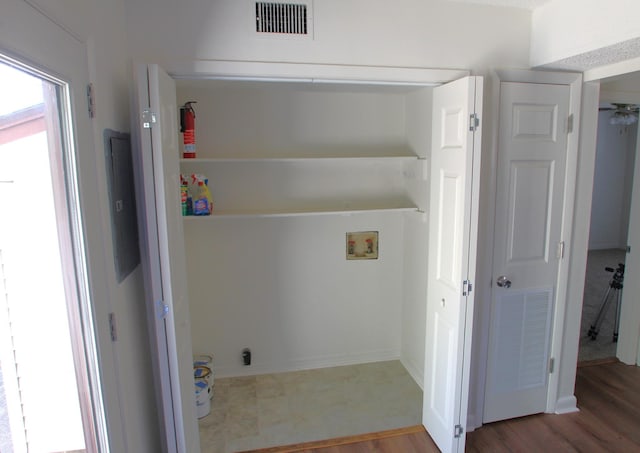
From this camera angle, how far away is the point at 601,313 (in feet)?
12.1

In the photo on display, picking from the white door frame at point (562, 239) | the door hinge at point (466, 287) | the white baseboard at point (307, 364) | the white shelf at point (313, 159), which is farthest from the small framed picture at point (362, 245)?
the door hinge at point (466, 287)

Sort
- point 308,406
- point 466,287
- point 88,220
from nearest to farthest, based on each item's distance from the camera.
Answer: point 88,220 < point 466,287 < point 308,406

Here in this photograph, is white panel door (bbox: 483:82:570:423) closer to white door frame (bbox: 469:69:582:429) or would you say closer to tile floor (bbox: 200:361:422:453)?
white door frame (bbox: 469:69:582:429)

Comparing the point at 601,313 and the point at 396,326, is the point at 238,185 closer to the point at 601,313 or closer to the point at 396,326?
the point at 396,326

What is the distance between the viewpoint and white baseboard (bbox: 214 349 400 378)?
3193 millimetres

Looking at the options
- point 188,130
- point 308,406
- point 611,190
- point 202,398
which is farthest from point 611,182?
point 202,398

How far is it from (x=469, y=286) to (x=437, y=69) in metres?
1.17

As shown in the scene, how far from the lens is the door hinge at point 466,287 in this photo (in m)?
2.08

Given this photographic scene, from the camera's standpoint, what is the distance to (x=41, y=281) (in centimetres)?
113

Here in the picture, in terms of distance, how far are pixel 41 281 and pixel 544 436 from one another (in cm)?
281

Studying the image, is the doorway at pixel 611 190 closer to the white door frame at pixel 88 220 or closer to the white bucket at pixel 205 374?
the white bucket at pixel 205 374

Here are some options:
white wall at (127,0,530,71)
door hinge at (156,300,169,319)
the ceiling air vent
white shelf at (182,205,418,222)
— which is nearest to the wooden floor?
door hinge at (156,300,169,319)

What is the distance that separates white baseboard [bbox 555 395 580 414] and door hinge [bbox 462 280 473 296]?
131 cm

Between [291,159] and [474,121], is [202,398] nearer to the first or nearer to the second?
[291,159]
